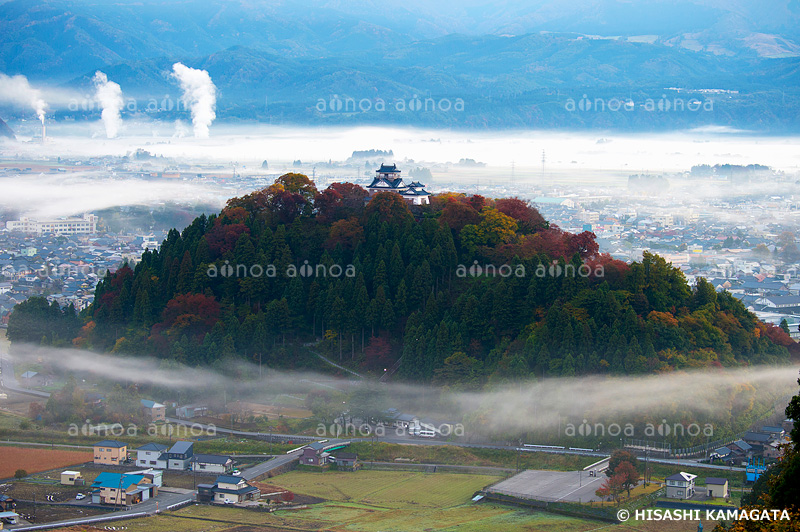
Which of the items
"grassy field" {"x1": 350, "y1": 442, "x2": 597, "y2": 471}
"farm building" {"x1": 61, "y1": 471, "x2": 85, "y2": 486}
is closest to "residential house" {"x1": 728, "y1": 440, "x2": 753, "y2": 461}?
"grassy field" {"x1": 350, "y1": 442, "x2": 597, "y2": 471}

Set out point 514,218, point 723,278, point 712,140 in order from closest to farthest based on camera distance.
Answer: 1. point 514,218
2. point 723,278
3. point 712,140

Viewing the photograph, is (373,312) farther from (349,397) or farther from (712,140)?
(712,140)

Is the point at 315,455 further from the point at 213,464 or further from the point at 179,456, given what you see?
the point at 179,456

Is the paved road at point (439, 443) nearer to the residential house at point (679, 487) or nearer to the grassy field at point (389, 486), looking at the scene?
the grassy field at point (389, 486)

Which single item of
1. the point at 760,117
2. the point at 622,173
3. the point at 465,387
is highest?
the point at 760,117

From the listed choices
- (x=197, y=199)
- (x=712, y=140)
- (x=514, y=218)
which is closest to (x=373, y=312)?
(x=514, y=218)

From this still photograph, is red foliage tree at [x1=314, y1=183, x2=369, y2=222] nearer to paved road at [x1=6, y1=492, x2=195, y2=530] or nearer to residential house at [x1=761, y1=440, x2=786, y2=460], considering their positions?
paved road at [x1=6, y1=492, x2=195, y2=530]
